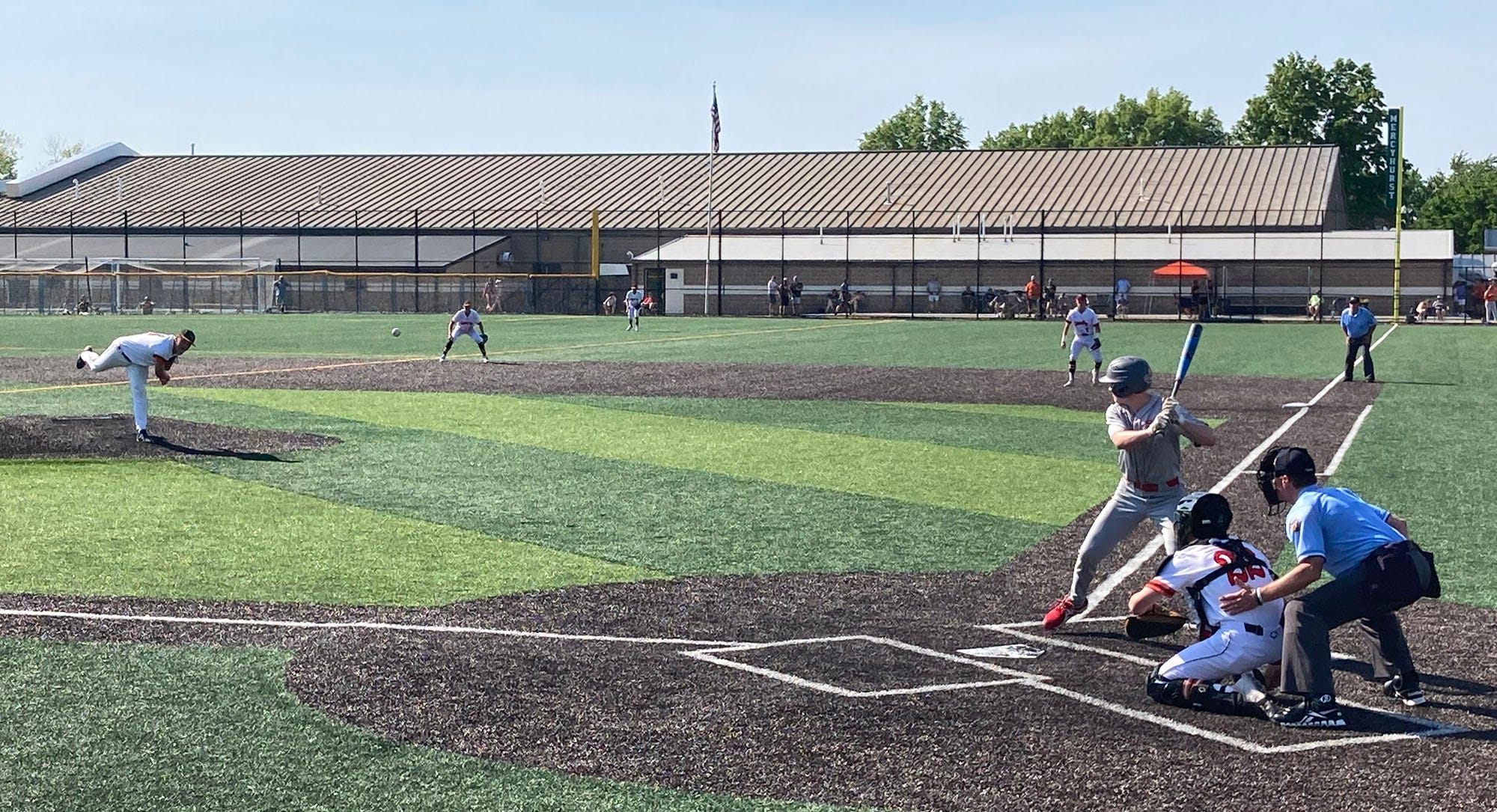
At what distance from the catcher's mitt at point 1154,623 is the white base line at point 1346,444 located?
8.80 meters

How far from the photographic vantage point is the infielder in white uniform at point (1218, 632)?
8141 millimetres

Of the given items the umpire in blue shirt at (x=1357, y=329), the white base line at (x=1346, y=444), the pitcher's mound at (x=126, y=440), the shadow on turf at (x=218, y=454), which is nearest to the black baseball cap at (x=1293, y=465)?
the white base line at (x=1346, y=444)

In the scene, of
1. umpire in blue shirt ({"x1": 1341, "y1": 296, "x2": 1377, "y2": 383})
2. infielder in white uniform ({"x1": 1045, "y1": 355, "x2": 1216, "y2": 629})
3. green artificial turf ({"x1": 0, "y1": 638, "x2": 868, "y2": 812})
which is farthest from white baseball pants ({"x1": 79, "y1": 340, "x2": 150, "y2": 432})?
umpire in blue shirt ({"x1": 1341, "y1": 296, "x2": 1377, "y2": 383})

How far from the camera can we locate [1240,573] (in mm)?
8375

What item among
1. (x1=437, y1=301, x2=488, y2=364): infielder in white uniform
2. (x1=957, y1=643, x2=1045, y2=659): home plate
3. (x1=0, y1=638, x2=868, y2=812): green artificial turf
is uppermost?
(x1=437, y1=301, x2=488, y2=364): infielder in white uniform

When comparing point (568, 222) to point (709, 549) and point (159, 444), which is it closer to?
point (159, 444)

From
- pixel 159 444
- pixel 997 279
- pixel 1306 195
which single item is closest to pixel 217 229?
pixel 997 279

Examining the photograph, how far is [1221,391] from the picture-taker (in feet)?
96.2

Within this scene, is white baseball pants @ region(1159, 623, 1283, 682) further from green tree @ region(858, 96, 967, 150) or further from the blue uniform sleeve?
green tree @ region(858, 96, 967, 150)

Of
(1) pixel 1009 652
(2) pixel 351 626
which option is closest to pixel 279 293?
(2) pixel 351 626

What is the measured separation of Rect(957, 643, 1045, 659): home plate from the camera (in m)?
9.31

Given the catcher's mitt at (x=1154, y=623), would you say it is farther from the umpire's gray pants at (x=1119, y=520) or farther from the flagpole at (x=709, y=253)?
the flagpole at (x=709, y=253)

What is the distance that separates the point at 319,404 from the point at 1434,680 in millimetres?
19568

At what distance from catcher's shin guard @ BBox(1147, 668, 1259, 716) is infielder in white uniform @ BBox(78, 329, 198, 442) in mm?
13071
